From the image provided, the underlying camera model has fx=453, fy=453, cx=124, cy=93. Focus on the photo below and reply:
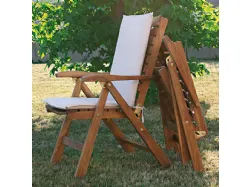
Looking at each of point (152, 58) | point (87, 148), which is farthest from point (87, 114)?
point (152, 58)

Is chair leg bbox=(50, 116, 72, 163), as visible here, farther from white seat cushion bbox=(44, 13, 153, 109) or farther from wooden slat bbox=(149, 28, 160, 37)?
wooden slat bbox=(149, 28, 160, 37)

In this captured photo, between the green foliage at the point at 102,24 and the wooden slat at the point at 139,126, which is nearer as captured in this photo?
the wooden slat at the point at 139,126

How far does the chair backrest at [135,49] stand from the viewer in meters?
3.07

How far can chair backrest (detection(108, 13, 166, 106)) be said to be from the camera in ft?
10.1

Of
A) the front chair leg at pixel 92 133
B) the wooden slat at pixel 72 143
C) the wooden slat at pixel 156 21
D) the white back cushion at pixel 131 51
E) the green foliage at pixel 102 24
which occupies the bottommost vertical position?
the green foliage at pixel 102 24

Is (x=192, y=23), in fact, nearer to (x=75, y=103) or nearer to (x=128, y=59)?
(x=128, y=59)

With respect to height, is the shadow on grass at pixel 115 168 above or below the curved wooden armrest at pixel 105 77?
below

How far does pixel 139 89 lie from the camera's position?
10.2ft

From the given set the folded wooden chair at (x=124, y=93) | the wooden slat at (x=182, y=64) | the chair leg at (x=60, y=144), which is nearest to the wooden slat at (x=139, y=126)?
the folded wooden chair at (x=124, y=93)

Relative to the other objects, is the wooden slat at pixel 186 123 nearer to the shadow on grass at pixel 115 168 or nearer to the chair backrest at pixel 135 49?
the shadow on grass at pixel 115 168

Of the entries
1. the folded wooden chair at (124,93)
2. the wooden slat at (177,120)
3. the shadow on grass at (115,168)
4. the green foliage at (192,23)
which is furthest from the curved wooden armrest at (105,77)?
the green foliage at (192,23)

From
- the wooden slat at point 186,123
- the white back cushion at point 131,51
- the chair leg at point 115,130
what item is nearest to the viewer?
the wooden slat at point 186,123

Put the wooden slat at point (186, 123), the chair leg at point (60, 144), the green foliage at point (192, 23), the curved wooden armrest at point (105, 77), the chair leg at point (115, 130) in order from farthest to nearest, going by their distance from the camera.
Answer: the green foliage at point (192, 23) < the chair leg at point (115, 130) < the chair leg at point (60, 144) < the wooden slat at point (186, 123) < the curved wooden armrest at point (105, 77)

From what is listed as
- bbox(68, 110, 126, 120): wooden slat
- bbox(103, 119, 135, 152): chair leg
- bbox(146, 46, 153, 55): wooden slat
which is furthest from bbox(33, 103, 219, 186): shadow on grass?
bbox(146, 46, 153, 55): wooden slat
